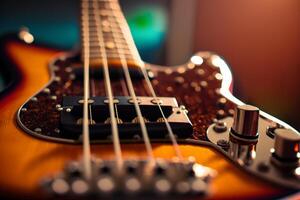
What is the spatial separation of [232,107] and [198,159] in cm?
21

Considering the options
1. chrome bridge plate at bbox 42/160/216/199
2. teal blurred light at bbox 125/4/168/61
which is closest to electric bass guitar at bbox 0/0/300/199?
chrome bridge plate at bbox 42/160/216/199

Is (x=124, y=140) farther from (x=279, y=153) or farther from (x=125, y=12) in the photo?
(x=125, y=12)

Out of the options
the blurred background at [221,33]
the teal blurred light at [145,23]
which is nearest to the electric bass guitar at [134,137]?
the blurred background at [221,33]

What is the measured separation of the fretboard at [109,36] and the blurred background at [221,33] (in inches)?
7.4

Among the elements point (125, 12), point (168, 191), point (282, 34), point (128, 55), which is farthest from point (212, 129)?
point (125, 12)

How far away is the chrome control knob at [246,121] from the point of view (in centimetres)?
45

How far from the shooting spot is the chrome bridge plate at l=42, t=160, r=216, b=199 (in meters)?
0.30

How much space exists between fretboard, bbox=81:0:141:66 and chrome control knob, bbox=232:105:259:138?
1.05ft

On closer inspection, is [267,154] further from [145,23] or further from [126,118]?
[145,23]

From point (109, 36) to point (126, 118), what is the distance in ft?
1.34

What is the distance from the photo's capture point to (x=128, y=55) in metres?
0.78

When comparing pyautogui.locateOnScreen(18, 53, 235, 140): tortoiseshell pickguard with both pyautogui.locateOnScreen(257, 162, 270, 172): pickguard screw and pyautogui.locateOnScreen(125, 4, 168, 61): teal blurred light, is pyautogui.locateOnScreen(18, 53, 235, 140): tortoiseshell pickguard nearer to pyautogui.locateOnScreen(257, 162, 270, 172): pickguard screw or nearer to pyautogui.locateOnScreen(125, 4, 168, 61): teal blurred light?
pyautogui.locateOnScreen(257, 162, 270, 172): pickguard screw

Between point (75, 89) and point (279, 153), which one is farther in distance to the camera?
point (75, 89)

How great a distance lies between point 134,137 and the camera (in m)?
0.45
